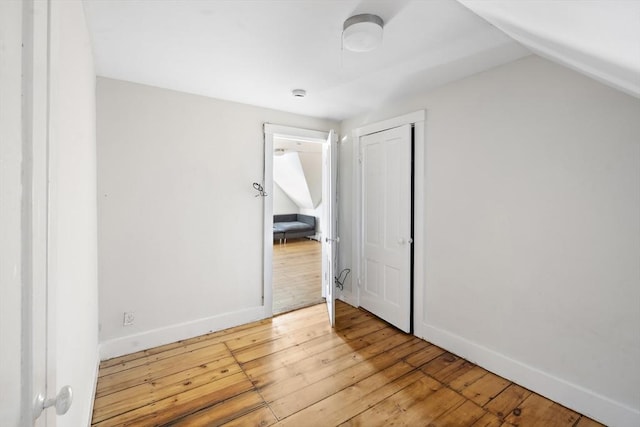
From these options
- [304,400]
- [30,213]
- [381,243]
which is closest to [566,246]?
[381,243]

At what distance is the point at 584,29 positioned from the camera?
1.01 metres

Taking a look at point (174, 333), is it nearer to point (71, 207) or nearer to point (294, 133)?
point (71, 207)

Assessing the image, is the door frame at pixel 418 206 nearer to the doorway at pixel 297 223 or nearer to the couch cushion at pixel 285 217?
the doorway at pixel 297 223

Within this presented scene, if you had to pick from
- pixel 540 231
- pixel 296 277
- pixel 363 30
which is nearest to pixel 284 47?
pixel 363 30

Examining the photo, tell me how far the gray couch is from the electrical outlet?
5109 millimetres

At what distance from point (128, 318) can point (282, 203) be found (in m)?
6.73

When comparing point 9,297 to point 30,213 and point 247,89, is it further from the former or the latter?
point 247,89

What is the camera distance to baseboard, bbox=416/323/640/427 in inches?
66.9

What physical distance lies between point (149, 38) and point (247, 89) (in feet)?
3.05

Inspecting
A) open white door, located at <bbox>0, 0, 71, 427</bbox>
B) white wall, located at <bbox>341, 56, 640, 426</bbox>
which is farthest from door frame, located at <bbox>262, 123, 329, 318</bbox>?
open white door, located at <bbox>0, 0, 71, 427</bbox>

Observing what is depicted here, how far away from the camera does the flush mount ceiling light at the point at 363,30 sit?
5.10 feet

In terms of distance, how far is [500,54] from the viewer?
1995 millimetres

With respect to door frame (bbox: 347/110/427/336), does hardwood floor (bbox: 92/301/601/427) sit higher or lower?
lower

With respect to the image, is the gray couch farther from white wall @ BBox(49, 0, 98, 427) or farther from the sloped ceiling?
the sloped ceiling
